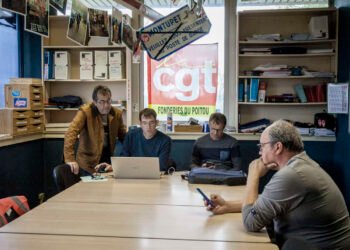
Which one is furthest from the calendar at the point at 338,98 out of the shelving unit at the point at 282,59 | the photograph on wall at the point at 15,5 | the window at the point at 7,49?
the window at the point at 7,49

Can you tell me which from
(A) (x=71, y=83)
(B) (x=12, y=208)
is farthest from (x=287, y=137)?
(A) (x=71, y=83)

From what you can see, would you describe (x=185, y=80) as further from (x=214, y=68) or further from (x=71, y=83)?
(x=71, y=83)

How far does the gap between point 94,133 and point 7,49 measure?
5.10 feet

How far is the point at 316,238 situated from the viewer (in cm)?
183

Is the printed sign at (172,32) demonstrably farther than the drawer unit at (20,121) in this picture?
No

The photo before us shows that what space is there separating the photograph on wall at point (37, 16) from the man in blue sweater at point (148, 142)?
1066 mm

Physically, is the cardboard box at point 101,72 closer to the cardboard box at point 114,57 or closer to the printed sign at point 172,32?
the cardboard box at point 114,57

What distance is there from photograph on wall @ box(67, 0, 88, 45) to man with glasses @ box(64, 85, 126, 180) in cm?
50

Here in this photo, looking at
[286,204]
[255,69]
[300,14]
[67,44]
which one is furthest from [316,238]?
[67,44]

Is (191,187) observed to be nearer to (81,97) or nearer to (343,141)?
(343,141)

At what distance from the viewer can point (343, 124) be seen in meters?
4.22

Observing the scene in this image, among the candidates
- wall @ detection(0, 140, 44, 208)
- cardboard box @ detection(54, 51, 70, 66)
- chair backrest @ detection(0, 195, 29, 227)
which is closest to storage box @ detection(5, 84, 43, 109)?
wall @ detection(0, 140, 44, 208)

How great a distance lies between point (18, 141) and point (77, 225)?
2560 mm

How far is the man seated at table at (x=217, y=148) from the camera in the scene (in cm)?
381
